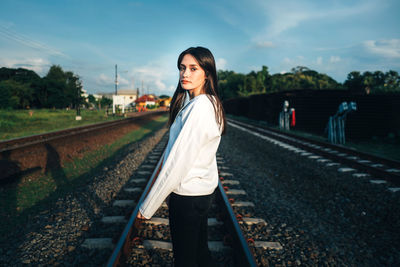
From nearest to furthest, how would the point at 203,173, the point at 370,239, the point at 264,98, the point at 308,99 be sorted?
the point at 203,173 → the point at 370,239 → the point at 308,99 → the point at 264,98

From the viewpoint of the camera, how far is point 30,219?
137 inches

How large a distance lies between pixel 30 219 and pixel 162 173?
11.3 ft

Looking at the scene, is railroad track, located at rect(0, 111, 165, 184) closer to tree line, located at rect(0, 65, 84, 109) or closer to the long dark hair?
the long dark hair

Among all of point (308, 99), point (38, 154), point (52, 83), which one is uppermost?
point (52, 83)

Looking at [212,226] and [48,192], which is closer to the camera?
[212,226]

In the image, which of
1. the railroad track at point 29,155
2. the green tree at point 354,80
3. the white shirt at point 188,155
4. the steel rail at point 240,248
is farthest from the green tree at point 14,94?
the green tree at point 354,80

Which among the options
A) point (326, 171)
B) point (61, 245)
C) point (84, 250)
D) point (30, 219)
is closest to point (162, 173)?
point (84, 250)

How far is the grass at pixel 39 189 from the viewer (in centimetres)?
366

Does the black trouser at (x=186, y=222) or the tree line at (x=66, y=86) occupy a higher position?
the tree line at (x=66, y=86)

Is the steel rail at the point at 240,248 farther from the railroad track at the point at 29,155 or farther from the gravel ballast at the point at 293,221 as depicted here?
the railroad track at the point at 29,155

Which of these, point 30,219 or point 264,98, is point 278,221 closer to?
point 30,219

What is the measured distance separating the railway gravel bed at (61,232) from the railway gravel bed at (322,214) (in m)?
2.15

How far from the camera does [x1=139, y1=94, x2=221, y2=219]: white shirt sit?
46.6 inches

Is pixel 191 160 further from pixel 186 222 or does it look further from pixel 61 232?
pixel 61 232
